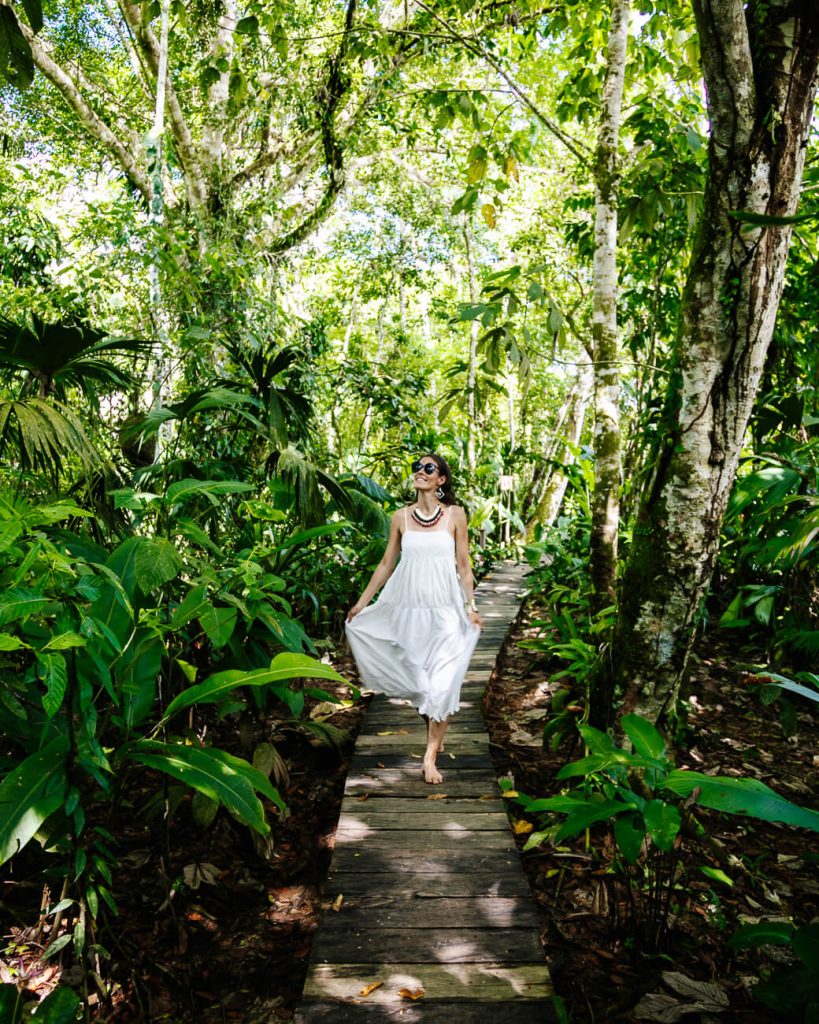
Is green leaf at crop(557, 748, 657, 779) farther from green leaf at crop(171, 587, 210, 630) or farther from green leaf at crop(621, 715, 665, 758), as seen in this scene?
green leaf at crop(171, 587, 210, 630)

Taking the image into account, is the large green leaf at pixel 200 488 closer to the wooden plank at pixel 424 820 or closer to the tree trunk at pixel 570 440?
the wooden plank at pixel 424 820

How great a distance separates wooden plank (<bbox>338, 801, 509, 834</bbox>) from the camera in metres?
2.98

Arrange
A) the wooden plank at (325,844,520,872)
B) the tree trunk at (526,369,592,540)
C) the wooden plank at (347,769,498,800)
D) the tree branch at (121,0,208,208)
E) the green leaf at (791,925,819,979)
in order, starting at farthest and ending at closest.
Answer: the tree trunk at (526,369,592,540) → the tree branch at (121,0,208,208) → the wooden plank at (347,769,498,800) → the wooden plank at (325,844,520,872) → the green leaf at (791,925,819,979)

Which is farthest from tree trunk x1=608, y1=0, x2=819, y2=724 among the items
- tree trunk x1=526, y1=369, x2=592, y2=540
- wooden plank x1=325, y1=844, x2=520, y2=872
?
tree trunk x1=526, y1=369, x2=592, y2=540

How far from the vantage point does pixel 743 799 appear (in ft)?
6.03

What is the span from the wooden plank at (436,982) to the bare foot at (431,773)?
1.21 m

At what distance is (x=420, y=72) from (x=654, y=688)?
1052 cm

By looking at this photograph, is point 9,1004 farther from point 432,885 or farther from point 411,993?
point 432,885

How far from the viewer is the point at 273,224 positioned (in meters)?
9.59

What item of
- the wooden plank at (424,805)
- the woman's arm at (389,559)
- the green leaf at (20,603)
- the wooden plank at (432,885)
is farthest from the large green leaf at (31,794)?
the woman's arm at (389,559)

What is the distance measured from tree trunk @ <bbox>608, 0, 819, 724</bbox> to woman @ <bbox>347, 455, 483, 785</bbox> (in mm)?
932

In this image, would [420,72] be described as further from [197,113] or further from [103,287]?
[103,287]

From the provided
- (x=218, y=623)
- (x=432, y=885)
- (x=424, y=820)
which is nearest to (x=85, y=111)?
(x=218, y=623)

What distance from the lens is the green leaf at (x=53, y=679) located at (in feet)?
5.58
